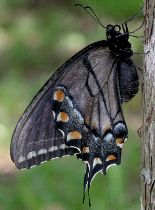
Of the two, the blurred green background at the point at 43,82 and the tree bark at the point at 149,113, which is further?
the blurred green background at the point at 43,82

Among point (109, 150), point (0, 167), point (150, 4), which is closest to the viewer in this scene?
point (150, 4)

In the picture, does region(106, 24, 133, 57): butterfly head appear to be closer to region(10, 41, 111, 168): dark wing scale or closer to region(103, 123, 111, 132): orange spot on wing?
region(10, 41, 111, 168): dark wing scale

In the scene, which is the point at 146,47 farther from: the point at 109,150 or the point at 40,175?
the point at 40,175

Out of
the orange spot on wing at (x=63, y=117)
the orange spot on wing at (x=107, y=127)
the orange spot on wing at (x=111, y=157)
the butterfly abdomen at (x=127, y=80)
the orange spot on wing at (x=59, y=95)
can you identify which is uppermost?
the butterfly abdomen at (x=127, y=80)

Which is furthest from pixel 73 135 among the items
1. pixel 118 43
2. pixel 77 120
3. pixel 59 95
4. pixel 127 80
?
pixel 118 43

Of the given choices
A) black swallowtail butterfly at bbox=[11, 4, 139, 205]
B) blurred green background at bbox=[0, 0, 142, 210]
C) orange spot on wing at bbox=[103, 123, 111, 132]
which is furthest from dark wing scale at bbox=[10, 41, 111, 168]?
blurred green background at bbox=[0, 0, 142, 210]

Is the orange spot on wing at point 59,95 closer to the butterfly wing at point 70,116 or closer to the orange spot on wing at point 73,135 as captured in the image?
the butterfly wing at point 70,116

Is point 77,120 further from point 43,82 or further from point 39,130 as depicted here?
point 43,82

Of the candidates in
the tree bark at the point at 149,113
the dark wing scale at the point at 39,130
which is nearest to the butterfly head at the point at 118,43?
the dark wing scale at the point at 39,130

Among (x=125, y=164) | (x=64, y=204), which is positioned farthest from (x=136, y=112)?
(x=64, y=204)
